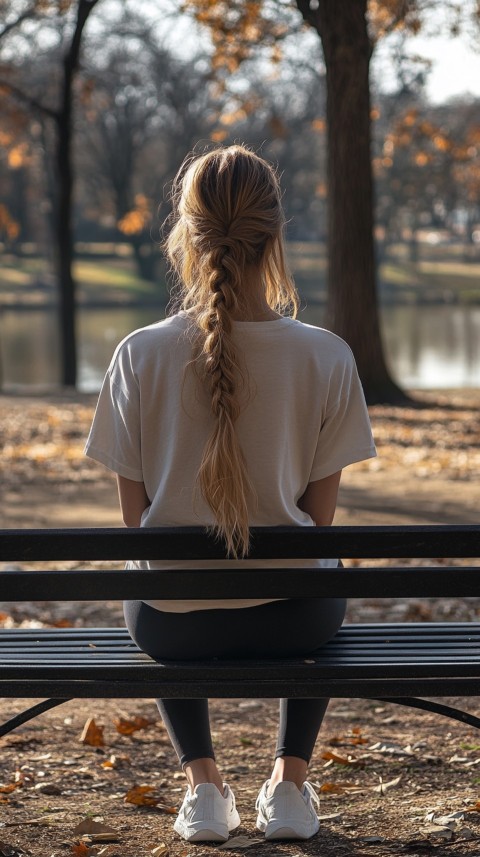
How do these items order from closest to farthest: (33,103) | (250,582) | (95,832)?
(250,582) < (95,832) < (33,103)

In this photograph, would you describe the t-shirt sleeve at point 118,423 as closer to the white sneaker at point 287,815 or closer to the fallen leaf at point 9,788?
the white sneaker at point 287,815

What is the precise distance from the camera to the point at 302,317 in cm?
4125

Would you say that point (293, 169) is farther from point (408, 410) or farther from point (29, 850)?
point (29, 850)

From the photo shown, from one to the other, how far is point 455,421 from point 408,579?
388 inches

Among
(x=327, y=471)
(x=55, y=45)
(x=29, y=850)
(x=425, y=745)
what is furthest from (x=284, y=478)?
(x=55, y=45)

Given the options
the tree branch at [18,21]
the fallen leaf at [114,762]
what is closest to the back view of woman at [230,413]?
the fallen leaf at [114,762]

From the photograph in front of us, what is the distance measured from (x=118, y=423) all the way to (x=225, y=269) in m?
0.43

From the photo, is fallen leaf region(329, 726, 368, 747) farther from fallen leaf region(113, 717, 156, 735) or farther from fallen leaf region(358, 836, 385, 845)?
fallen leaf region(358, 836, 385, 845)

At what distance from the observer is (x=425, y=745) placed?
12.5 feet

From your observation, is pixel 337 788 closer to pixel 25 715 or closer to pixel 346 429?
pixel 25 715

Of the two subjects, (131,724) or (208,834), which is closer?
(208,834)

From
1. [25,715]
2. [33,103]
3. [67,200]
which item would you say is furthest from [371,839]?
[67,200]

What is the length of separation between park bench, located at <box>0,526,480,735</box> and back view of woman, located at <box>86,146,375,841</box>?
0.07 metres

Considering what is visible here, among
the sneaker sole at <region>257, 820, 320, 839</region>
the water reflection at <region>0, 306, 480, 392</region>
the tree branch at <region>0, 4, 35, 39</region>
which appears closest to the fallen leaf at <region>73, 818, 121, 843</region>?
the sneaker sole at <region>257, 820, 320, 839</region>
